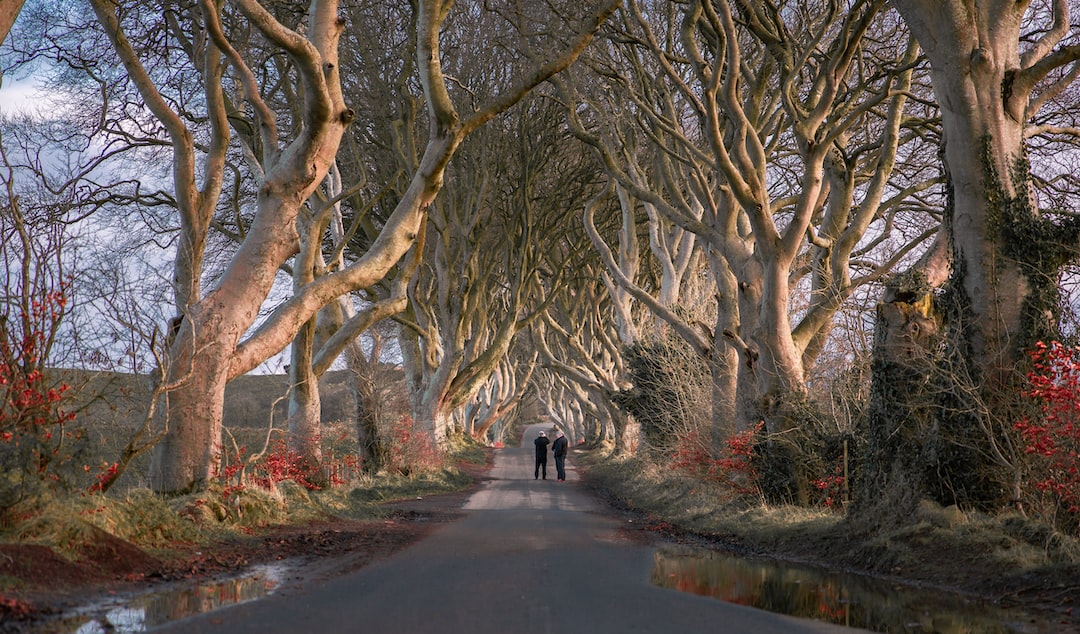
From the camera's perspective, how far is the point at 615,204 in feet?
113

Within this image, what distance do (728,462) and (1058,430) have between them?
7.77 m

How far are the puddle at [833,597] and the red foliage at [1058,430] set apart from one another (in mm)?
1782

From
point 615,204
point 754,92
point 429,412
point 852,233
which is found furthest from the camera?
point 615,204

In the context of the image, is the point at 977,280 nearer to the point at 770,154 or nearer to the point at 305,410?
the point at 770,154

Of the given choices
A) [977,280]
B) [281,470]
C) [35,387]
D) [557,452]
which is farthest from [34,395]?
[557,452]

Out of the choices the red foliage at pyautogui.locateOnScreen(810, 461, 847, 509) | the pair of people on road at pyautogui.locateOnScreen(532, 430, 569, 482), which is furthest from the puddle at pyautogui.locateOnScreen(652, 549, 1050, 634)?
the pair of people on road at pyautogui.locateOnScreen(532, 430, 569, 482)

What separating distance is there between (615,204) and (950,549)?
25.5 meters

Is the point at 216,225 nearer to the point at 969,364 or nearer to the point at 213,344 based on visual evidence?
the point at 213,344

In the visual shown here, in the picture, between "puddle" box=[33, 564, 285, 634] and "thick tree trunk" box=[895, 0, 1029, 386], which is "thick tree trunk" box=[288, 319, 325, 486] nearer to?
"puddle" box=[33, 564, 285, 634]

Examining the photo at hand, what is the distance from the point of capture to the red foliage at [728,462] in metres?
16.5

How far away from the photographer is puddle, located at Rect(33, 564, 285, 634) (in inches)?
246

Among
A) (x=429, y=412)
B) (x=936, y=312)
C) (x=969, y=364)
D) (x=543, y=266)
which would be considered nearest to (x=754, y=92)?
(x=936, y=312)

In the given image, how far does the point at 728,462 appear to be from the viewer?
16766 millimetres

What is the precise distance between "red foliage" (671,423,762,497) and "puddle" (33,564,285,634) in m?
9.40
